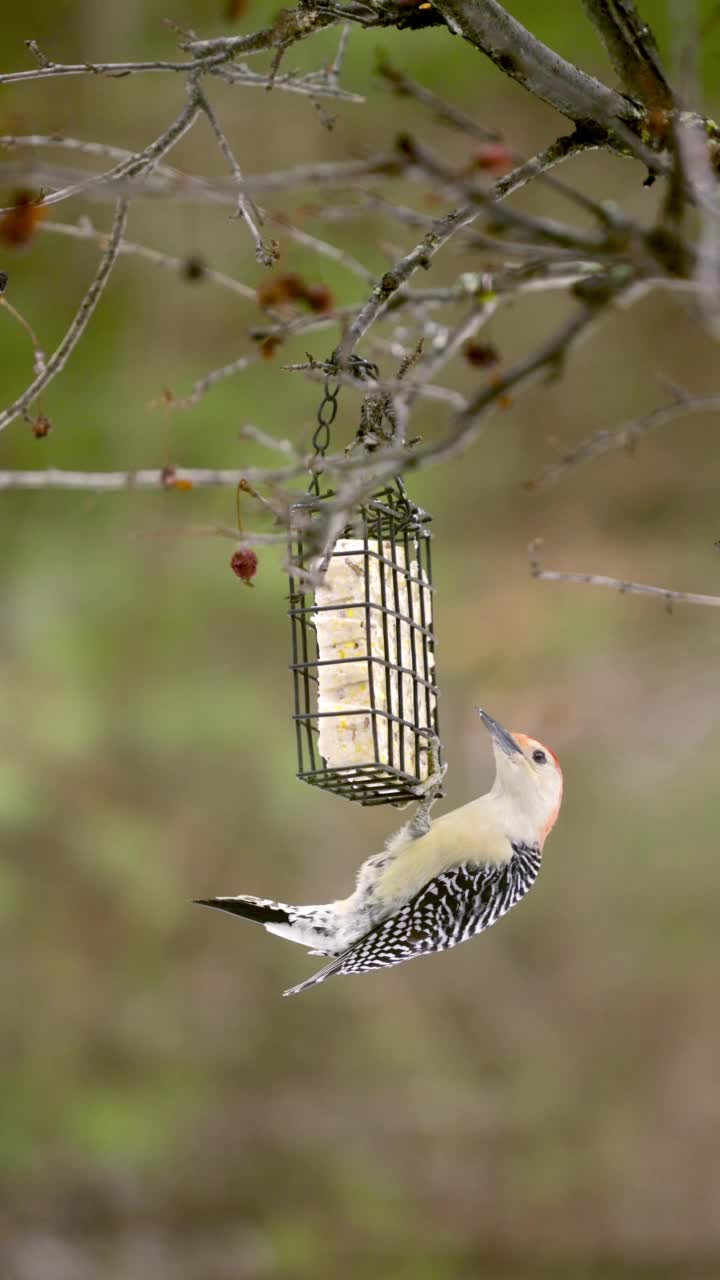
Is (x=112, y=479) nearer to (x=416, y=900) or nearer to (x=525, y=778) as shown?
(x=416, y=900)

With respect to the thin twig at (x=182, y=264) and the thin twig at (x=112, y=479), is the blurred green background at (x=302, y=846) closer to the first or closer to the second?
the thin twig at (x=182, y=264)

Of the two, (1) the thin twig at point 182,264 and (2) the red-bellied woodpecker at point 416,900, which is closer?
(1) the thin twig at point 182,264

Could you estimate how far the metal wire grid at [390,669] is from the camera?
9.89 feet

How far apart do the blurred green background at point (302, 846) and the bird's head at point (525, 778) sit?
Result: 168 inches

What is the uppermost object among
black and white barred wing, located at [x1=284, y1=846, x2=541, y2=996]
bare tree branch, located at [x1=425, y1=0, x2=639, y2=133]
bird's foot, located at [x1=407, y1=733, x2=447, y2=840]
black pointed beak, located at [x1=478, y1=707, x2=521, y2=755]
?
bare tree branch, located at [x1=425, y1=0, x2=639, y2=133]

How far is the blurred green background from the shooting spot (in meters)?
8.37

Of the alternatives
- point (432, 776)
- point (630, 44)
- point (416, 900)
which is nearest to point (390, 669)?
point (432, 776)

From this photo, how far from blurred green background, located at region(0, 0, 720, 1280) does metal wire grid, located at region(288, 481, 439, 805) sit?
4854mm

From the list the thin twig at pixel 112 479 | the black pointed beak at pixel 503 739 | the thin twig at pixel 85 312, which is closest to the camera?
the thin twig at pixel 112 479

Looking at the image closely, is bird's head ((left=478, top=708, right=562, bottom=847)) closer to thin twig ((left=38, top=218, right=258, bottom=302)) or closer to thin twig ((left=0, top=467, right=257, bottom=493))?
thin twig ((left=38, top=218, right=258, bottom=302))

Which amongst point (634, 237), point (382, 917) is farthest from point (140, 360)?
point (634, 237)

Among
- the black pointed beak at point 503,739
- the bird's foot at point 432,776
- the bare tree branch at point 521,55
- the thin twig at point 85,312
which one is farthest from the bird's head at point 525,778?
the thin twig at point 85,312

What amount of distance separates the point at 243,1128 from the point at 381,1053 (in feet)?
3.02

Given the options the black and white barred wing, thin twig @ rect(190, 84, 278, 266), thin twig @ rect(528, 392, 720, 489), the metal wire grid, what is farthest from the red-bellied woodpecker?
thin twig @ rect(528, 392, 720, 489)
